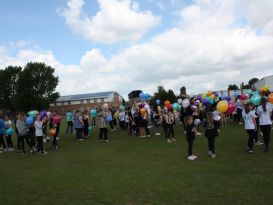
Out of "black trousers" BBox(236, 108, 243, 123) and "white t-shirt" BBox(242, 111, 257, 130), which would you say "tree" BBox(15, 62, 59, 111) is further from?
"white t-shirt" BBox(242, 111, 257, 130)

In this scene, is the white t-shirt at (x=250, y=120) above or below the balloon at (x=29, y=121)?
below

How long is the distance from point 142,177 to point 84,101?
87166 mm

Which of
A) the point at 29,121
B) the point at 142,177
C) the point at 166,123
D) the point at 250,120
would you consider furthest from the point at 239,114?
the point at 29,121

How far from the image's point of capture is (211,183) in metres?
6.51

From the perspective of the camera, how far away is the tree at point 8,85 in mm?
73375

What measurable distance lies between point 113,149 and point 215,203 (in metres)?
7.23

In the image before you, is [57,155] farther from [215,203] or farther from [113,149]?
[215,203]

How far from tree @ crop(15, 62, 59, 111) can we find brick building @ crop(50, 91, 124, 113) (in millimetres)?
20811

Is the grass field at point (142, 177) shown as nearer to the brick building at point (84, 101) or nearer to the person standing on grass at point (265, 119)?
the person standing on grass at point (265, 119)

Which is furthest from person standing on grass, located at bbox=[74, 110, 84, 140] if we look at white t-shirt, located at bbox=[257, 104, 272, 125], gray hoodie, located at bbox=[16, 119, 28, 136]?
white t-shirt, located at bbox=[257, 104, 272, 125]

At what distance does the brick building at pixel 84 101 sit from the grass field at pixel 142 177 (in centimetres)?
7864

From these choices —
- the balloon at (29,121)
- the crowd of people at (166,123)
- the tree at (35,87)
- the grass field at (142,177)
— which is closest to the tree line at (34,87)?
the tree at (35,87)

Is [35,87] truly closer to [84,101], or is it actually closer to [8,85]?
[8,85]

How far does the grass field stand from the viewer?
583cm
